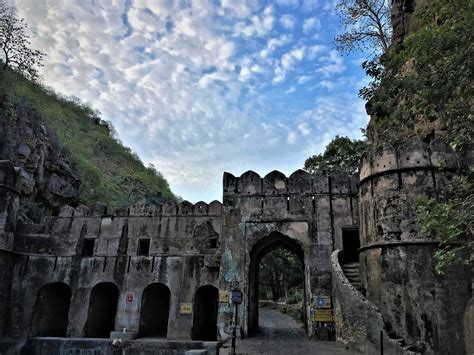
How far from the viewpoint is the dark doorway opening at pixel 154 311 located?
52.7 feet

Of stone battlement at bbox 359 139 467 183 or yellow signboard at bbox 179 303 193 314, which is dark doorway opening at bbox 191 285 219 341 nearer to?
yellow signboard at bbox 179 303 193 314

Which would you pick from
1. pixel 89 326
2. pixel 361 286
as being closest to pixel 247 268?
pixel 361 286

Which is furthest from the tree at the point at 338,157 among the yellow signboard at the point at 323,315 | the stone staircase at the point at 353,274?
the yellow signboard at the point at 323,315

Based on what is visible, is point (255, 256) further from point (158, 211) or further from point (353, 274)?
A: point (158, 211)

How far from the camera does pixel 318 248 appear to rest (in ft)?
45.2

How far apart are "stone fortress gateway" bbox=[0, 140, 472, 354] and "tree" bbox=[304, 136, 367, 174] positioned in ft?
32.8

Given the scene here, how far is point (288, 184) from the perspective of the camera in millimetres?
14578

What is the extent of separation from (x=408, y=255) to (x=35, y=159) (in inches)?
796

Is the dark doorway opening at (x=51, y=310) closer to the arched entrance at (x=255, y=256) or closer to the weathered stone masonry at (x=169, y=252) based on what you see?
the weathered stone masonry at (x=169, y=252)

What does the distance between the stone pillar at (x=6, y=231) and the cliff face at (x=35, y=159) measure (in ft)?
10.6

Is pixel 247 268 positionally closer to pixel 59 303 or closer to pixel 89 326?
pixel 89 326

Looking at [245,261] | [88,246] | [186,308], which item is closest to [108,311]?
[88,246]

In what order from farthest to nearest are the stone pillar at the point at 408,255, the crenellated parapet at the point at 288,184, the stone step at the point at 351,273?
the crenellated parapet at the point at 288,184
the stone step at the point at 351,273
the stone pillar at the point at 408,255

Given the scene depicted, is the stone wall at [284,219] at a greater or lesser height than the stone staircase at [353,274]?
greater
